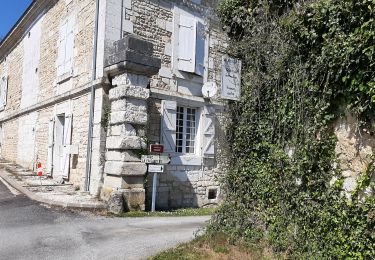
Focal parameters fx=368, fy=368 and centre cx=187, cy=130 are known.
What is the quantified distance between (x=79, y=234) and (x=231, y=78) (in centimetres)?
347

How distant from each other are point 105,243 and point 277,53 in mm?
3675

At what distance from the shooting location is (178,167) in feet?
33.1

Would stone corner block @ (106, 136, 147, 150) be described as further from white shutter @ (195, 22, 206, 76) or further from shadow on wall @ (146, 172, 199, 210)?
white shutter @ (195, 22, 206, 76)

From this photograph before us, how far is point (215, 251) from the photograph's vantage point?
4.75m

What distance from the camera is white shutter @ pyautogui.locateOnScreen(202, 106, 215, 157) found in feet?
35.3

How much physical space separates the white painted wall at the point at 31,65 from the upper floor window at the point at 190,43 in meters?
6.21

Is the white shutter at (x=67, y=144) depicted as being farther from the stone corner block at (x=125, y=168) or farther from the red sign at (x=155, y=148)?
the red sign at (x=155, y=148)

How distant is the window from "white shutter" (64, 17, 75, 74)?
3.53m

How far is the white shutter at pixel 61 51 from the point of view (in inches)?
450

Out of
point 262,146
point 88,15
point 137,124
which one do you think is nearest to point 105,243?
point 262,146

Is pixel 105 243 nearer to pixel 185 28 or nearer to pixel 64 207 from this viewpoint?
pixel 64 207

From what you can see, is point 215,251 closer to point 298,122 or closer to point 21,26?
point 298,122

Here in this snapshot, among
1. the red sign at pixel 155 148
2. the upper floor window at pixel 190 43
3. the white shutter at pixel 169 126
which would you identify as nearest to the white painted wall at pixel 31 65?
the upper floor window at pixel 190 43

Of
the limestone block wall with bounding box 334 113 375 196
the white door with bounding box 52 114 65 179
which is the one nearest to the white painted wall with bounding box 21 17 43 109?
the white door with bounding box 52 114 65 179
